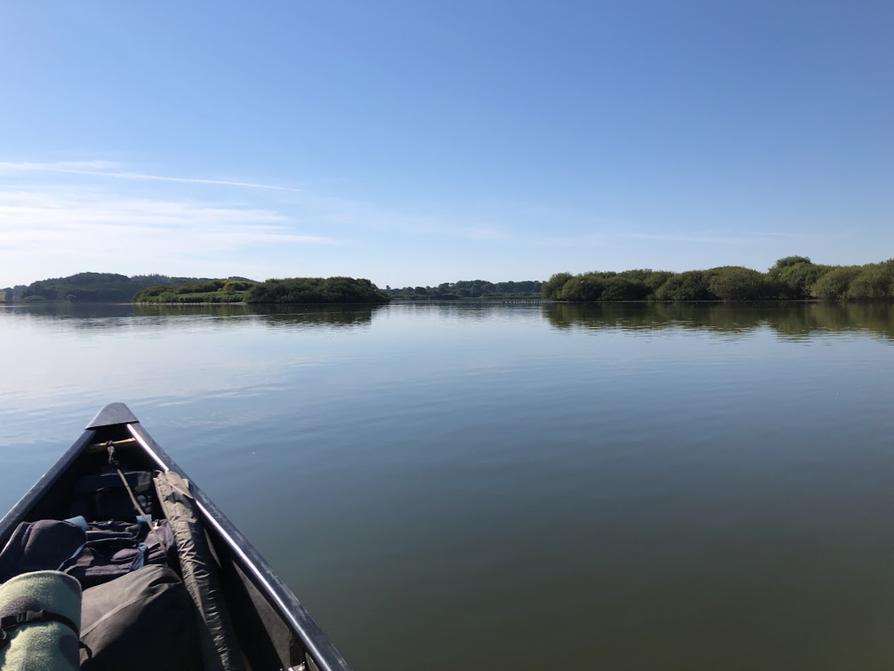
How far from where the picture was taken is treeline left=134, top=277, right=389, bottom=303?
11106 cm

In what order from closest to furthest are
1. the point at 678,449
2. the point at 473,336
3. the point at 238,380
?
the point at 678,449 < the point at 238,380 < the point at 473,336

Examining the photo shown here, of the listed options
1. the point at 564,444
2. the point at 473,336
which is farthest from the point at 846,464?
the point at 473,336

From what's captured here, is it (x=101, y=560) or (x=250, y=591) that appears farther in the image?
(x=101, y=560)

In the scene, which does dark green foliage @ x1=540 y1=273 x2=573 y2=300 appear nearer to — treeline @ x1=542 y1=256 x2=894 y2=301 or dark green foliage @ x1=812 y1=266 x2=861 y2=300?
treeline @ x1=542 y1=256 x2=894 y2=301

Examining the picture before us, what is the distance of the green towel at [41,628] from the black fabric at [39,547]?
1.37 m

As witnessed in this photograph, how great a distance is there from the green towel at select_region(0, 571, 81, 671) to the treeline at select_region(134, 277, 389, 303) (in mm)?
111846

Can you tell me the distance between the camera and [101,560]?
422 centimetres

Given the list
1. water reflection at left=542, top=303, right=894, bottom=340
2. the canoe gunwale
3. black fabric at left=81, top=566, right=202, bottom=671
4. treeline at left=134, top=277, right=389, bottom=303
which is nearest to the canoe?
the canoe gunwale

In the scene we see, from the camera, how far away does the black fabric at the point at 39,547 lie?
3.78 metres

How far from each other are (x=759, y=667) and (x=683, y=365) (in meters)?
14.7

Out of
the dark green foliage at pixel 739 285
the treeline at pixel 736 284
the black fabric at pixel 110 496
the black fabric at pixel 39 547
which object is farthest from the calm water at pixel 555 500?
the dark green foliage at pixel 739 285

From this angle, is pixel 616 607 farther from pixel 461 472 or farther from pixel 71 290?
pixel 71 290

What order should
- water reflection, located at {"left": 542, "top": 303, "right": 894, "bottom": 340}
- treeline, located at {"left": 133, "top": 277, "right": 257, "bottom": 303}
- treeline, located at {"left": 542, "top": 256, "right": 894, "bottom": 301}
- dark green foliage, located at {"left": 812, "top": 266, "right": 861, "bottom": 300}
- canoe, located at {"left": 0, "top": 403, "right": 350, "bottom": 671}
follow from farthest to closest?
treeline, located at {"left": 133, "top": 277, "right": 257, "bottom": 303}, dark green foliage, located at {"left": 812, "top": 266, "right": 861, "bottom": 300}, treeline, located at {"left": 542, "top": 256, "right": 894, "bottom": 301}, water reflection, located at {"left": 542, "top": 303, "right": 894, "bottom": 340}, canoe, located at {"left": 0, "top": 403, "right": 350, "bottom": 671}

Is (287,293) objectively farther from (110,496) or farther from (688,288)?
(110,496)
